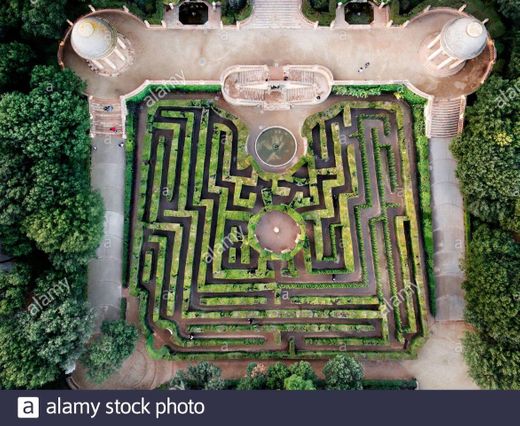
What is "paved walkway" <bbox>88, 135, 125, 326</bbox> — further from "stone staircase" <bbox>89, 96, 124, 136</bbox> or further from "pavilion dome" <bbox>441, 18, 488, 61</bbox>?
"pavilion dome" <bbox>441, 18, 488, 61</bbox>

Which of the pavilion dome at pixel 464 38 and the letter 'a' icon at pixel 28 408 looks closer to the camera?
the letter 'a' icon at pixel 28 408

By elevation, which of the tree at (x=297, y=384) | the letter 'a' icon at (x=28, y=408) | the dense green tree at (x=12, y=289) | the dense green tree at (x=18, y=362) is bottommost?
the letter 'a' icon at (x=28, y=408)

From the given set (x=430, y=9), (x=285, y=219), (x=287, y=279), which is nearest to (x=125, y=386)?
(x=287, y=279)

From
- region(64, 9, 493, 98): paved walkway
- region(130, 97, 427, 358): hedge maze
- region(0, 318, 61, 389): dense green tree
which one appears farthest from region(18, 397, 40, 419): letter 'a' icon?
region(64, 9, 493, 98): paved walkway

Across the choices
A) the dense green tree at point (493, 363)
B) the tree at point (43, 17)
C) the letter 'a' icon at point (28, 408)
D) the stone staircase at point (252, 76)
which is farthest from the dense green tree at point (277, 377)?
the tree at point (43, 17)

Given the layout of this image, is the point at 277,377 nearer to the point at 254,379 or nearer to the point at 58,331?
the point at 254,379

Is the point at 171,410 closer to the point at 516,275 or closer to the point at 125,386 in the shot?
the point at 125,386

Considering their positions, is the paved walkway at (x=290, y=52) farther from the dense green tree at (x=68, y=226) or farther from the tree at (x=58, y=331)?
the tree at (x=58, y=331)
